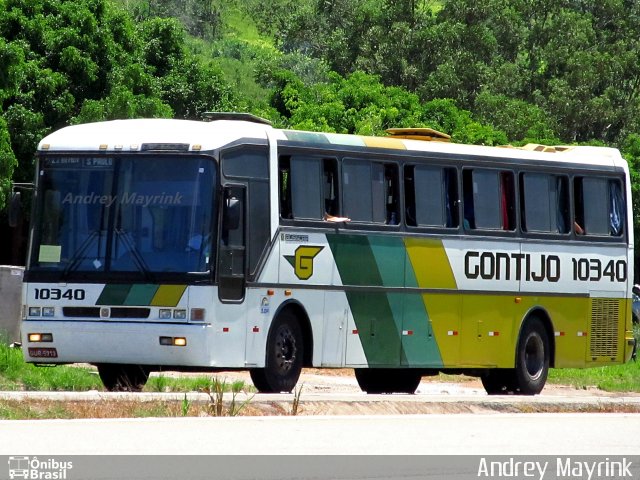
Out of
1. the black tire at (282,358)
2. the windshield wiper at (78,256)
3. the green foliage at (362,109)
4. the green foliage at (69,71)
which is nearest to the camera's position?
the windshield wiper at (78,256)

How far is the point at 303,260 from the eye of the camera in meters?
19.4

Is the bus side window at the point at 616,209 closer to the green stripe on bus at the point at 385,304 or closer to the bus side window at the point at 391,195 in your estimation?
the green stripe on bus at the point at 385,304

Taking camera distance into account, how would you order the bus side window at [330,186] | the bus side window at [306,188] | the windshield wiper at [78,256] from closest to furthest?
1. the windshield wiper at [78,256]
2. the bus side window at [306,188]
3. the bus side window at [330,186]

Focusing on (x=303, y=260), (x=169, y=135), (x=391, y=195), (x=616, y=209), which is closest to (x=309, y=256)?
(x=303, y=260)

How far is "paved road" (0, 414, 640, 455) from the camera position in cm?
1123

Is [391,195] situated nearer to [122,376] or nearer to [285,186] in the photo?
[285,186]

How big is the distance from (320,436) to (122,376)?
7553mm

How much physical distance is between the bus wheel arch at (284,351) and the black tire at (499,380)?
15.3 ft

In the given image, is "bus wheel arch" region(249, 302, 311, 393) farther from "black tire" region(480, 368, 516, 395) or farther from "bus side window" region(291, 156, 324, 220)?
"black tire" region(480, 368, 516, 395)

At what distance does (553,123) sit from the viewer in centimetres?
7044

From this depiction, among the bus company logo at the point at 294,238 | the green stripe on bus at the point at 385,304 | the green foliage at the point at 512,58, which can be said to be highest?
the green foliage at the point at 512,58

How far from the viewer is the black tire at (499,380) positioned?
23188mm
